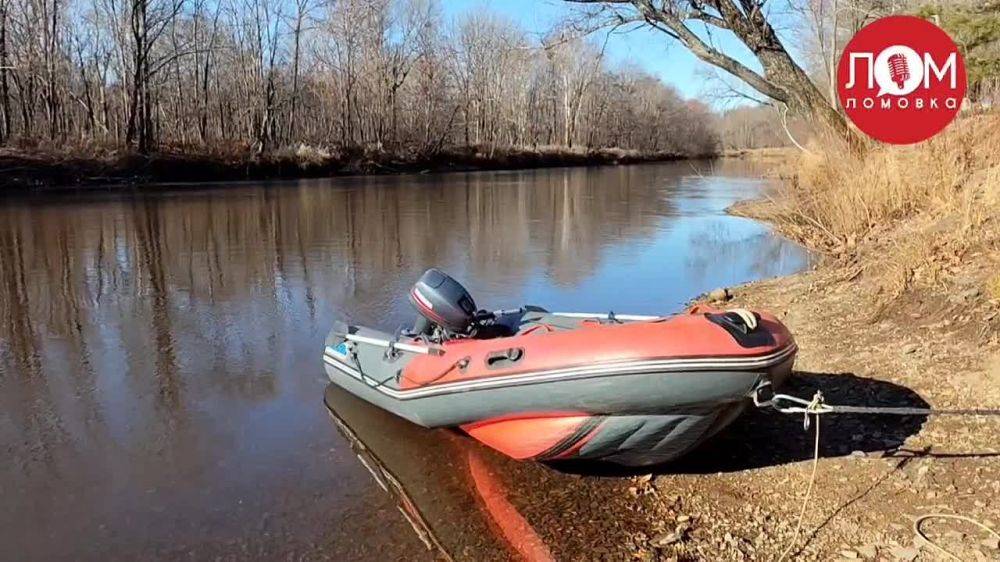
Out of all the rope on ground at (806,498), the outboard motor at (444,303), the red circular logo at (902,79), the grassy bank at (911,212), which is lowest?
the rope on ground at (806,498)

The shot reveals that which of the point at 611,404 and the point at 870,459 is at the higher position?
the point at 611,404

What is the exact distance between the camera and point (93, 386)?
16.0 ft

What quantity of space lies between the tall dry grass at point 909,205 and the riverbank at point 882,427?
0.02 meters

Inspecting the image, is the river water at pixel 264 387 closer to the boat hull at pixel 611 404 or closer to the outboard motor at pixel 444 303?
the boat hull at pixel 611 404

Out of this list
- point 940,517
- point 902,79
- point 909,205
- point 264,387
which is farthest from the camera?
point 909,205

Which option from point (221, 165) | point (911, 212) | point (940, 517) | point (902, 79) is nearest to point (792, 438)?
point (940, 517)

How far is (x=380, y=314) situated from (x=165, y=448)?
113 inches

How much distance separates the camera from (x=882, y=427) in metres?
3.48

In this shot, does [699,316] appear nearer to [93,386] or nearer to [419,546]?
[419,546]

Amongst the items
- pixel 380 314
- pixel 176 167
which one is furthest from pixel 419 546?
pixel 176 167

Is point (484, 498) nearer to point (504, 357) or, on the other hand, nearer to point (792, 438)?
point (504, 357)

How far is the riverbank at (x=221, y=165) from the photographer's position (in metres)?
19.9

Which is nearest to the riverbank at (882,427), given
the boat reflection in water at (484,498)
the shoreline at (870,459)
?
the shoreline at (870,459)

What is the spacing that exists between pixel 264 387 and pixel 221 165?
2197 centimetres
